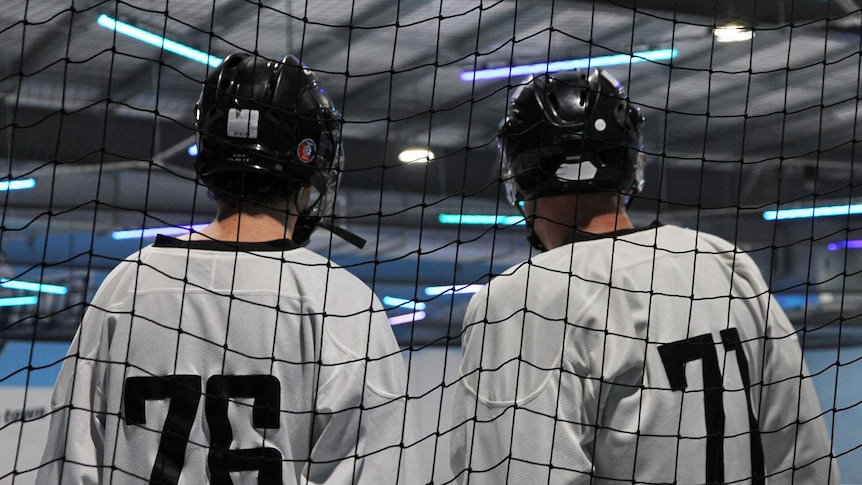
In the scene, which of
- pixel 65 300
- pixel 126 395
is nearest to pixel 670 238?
pixel 126 395

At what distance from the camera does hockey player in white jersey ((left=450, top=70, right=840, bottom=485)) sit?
5.67ft

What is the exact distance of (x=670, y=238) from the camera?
6.13 feet

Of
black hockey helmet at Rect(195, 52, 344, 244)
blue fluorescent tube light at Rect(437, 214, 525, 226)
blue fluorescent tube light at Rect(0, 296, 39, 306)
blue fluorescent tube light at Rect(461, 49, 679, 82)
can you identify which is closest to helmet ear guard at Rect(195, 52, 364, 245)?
black hockey helmet at Rect(195, 52, 344, 244)

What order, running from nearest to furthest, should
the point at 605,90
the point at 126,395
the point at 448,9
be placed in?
the point at 126,395
the point at 605,90
the point at 448,9

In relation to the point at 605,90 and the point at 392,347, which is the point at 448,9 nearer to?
the point at 605,90

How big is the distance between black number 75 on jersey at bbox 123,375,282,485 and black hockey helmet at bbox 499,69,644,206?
0.70 meters

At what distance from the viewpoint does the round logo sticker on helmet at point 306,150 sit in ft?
6.17

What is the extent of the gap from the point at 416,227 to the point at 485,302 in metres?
7.01

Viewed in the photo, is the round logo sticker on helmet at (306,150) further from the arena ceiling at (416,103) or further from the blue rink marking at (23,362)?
the blue rink marking at (23,362)

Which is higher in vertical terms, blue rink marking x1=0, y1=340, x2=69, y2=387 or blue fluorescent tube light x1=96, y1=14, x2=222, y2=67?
blue fluorescent tube light x1=96, y1=14, x2=222, y2=67

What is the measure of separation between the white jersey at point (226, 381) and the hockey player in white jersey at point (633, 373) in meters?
0.20

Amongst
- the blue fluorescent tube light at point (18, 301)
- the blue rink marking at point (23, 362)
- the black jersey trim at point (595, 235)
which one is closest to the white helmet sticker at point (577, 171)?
the black jersey trim at point (595, 235)

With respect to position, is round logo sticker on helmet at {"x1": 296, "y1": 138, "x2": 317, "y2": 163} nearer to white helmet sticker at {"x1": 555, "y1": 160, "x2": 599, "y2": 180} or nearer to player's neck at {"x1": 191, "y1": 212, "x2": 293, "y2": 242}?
player's neck at {"x1": 191, "y1": 212, "x2": 293, "y2": 242}

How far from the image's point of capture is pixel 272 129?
187 centimetres
